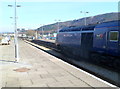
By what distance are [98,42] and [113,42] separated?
1826mm

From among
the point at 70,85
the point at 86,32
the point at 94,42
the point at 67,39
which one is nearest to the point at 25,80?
the point at 70,85

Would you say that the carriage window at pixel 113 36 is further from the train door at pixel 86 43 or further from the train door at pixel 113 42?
the train door at pixel 86 43

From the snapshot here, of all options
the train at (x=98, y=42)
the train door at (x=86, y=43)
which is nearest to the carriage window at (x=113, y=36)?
the train at (x=98, y=42)

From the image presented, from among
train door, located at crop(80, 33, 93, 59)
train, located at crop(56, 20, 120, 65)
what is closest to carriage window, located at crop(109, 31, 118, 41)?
train, located at crop(56, 20, 120, 65)

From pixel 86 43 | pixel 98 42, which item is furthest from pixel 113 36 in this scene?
pixel 86 43

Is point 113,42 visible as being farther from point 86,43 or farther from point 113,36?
point 86,43

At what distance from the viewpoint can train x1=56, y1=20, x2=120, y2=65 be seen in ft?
37.4

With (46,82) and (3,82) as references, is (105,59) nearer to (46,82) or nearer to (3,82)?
(46,82)

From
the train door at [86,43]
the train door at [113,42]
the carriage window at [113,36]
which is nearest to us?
the train door at [113,42]

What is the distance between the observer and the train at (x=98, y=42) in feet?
37.4

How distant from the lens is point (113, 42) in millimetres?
11516

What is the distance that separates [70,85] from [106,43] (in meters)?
6.05

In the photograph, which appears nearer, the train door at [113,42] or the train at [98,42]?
the train door at [113,42]

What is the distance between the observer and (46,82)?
7.56 meters
